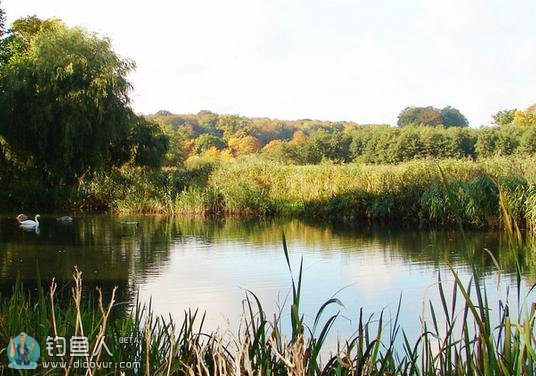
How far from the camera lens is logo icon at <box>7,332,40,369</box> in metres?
2.44

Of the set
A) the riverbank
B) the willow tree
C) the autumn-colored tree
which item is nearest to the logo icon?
the riverbank

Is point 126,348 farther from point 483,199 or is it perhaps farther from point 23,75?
point 23,75

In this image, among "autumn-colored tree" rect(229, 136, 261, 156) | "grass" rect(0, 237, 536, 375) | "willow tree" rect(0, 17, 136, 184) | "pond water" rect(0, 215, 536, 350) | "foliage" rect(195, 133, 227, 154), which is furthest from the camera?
"autumn-colored tree" rect(229, 136, 261, 156)

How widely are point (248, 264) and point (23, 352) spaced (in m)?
7.80

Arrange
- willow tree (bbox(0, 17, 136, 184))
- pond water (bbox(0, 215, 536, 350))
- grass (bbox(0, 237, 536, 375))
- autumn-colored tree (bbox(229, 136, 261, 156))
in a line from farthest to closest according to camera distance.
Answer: autumn-colored tree (bbox(229, 136, 261, 156)), willow tree (bbox(0, 17, 136, 184)), pond water (bbox(0, 215, 536, 350)), grass (bbox(0, 237, 536, 375))

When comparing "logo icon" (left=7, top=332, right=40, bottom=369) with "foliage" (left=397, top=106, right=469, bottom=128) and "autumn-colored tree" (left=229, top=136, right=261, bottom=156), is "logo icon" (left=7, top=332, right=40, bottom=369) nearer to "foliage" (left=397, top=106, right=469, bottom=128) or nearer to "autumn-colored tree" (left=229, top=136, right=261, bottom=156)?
"autumn-colored tree" (left=229, top=136, right=261, bottom=156)

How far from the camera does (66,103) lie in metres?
19.8

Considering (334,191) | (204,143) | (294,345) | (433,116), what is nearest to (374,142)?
(204,143)

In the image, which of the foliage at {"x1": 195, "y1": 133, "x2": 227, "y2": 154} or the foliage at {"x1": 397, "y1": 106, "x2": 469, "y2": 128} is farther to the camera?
the foliage at {"x1": 397, "y1": 106, "x2": 469, "y2": 128}

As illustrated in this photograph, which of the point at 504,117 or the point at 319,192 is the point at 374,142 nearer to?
the point at 504,117

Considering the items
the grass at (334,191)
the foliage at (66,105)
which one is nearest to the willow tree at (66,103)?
the foliage at (66,105)

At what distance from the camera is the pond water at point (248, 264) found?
7.26m

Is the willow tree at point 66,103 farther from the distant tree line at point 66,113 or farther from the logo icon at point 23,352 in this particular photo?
the logo icon at point 23,352

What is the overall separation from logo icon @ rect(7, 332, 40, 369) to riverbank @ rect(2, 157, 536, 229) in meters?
11.9
